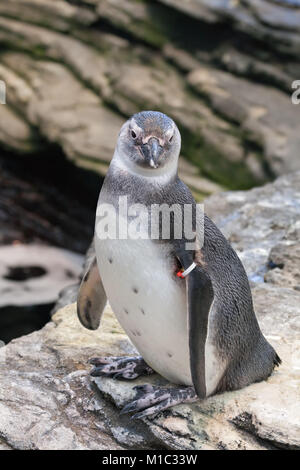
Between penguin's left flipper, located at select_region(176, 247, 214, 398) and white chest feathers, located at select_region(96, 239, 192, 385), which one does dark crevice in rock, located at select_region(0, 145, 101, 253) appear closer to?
white chest feathers, located at select_region(96, 239, 192, 385)

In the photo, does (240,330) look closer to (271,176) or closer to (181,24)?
(271,176)

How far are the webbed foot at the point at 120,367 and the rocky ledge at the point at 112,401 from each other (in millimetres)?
33

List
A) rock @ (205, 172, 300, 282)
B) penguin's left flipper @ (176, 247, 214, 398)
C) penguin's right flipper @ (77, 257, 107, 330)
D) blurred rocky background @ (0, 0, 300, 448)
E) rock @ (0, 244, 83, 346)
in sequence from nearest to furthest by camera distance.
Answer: penguin's left flipper @ (176, 247, 214, 398) → penguin's right flipper @ (77, 257, 107, 330) → rock @ (205, 172, 300, 282) → rock @ (0, 244, 83, 346) → blurred rocky background @ (0, 0, 300, 448)

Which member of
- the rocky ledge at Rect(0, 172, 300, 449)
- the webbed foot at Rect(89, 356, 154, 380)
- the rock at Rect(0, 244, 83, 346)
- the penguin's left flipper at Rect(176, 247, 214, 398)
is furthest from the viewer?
the rock at Rect(0, 244, 83, 346)

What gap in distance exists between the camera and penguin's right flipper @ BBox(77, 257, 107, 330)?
2.82 metres

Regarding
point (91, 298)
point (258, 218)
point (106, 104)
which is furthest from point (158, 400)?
point (106, 104)

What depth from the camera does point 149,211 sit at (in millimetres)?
2373

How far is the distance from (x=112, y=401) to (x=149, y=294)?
511mm

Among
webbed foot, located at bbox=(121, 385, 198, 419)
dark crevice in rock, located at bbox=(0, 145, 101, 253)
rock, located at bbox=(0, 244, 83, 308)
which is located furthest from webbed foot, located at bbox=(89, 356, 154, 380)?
dark crevice in rock, located at bbox=(0, 145, 101, 253)

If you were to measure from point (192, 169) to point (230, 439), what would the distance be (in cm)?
523

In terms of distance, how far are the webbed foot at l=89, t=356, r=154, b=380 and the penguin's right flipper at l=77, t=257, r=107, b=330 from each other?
20 cm

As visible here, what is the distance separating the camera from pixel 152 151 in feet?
7.58

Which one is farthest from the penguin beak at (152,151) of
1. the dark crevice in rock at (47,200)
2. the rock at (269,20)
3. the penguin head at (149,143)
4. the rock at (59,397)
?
the rock at (269,20)

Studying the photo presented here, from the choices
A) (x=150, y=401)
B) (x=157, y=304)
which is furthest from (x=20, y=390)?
(x=157, y=304)
